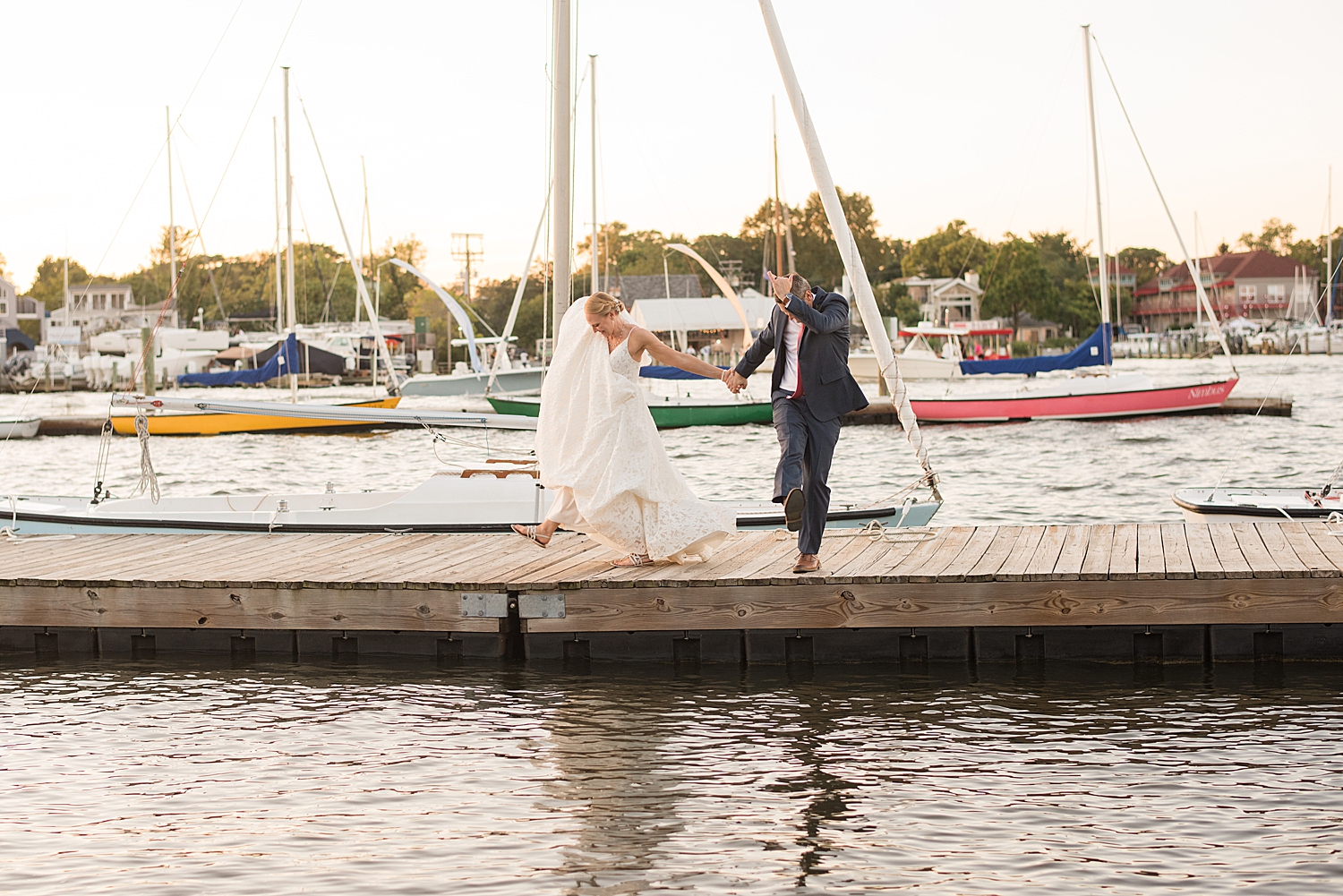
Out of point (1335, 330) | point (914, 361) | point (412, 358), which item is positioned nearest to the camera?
point (914, 361)

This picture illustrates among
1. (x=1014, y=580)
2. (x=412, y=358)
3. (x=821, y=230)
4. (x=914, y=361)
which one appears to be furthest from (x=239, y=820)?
(x=821, y=230)

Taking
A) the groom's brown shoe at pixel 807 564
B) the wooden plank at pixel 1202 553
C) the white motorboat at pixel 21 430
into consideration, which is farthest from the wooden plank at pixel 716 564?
the white motorboat at pixel 21 430

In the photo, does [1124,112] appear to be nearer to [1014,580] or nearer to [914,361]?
[914,361]

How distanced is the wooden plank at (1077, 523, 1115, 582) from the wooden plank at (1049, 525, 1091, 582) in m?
0.03

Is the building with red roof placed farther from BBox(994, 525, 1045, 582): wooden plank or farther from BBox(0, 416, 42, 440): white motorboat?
BBox(994, 525, 1045, 582): wooden plank

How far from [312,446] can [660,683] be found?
29016mm

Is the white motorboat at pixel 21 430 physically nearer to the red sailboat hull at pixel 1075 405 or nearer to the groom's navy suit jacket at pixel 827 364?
the red sailboat hull at pixel 1075 405

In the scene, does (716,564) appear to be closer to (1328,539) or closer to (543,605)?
(543,605)

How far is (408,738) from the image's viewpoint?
791cm

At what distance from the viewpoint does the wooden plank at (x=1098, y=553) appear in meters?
8.55

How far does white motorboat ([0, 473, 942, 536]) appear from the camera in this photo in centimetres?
1226

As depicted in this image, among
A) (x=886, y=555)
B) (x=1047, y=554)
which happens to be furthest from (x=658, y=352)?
(x=1047, y=554)

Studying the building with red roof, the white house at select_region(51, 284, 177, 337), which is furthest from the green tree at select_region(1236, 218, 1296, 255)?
the white house at select_region(51, 284, 177, 337)

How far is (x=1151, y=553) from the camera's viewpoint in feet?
30.7
